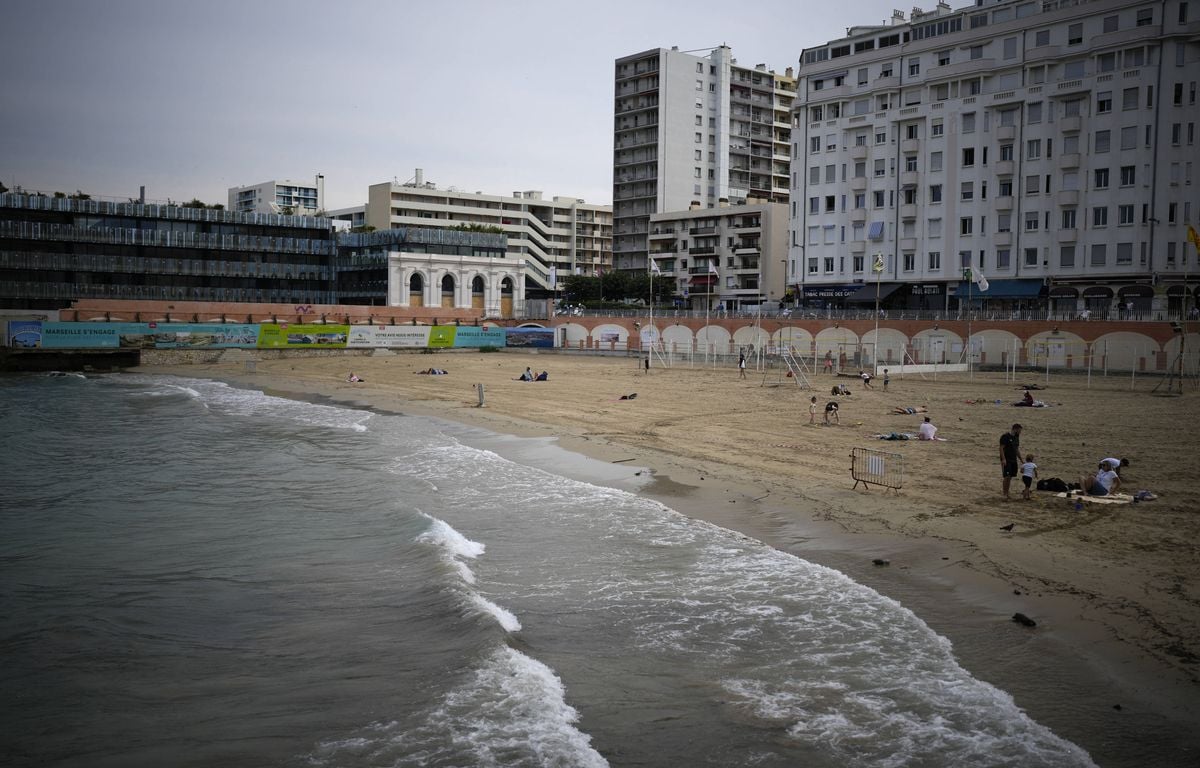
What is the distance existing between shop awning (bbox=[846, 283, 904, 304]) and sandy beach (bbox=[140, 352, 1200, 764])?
29819mm

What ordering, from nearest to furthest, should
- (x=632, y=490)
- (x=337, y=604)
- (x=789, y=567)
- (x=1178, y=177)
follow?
(x=337, y=604), (x=789, y=567), (x=632, y=490), (x=1178, y=177)

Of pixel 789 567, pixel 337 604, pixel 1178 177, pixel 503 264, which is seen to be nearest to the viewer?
pixel 337 604

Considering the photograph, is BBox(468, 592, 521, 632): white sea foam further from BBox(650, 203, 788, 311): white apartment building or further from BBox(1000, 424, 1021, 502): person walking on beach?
BBox(650, 203, 788, 311): white apartment building

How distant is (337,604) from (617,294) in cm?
10244

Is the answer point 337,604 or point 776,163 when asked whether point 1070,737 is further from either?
point 776,163

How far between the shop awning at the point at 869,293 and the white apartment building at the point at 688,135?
137 feet

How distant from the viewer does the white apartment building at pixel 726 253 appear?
105 metres

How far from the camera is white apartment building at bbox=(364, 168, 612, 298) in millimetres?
125688

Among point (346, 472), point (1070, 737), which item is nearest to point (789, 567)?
point (1070, 737)

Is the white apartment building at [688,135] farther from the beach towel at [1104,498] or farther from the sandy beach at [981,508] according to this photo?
the beach towel at [1104,498]

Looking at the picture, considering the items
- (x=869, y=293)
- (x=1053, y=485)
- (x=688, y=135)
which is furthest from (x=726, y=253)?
(x=1053, y=485)

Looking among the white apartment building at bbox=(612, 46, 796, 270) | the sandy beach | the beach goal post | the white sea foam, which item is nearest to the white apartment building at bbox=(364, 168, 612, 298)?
the white apartment building at bbox=(612, 46, 796, 270)

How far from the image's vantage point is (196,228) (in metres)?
101

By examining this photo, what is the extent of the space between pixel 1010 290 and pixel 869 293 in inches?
481
